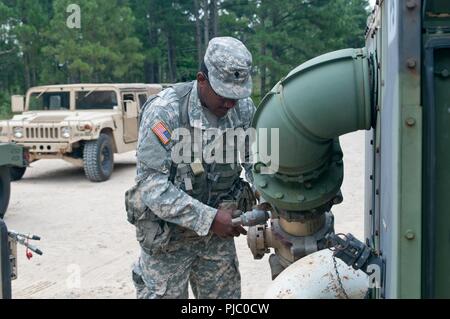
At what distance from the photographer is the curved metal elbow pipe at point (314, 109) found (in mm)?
1771

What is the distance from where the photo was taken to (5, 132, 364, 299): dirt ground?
16.2 ft

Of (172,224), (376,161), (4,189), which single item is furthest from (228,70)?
(4,189)

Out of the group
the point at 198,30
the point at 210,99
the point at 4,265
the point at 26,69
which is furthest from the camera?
the point at 198,30

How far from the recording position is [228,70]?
2.67 m

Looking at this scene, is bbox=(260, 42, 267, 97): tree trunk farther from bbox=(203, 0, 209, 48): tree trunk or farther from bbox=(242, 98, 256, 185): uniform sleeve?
bbox=(242, 98, 256, 185): uniform sleeve

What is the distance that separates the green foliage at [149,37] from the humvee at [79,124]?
9.37 meters

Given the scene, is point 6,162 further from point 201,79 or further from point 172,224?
point 201,79

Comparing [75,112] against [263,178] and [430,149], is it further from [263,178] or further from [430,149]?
[430,149]

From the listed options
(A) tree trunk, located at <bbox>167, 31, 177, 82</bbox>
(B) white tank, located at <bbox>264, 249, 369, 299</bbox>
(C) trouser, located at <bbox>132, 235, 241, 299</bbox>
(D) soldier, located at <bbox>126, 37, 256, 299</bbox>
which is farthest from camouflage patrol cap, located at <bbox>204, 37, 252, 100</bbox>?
(A) tree trunk, located at <bbox>167, 31, 177, 82</bbox>

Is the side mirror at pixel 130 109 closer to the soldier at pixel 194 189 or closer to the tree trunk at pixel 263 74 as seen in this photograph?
the soldier at pixel 194 189

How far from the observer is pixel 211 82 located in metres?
2.71

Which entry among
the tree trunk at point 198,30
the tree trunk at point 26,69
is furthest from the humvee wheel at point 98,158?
the tree trunk at point 198,30

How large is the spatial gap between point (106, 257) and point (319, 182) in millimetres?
3957

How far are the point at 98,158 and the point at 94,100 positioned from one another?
4.96 ft
